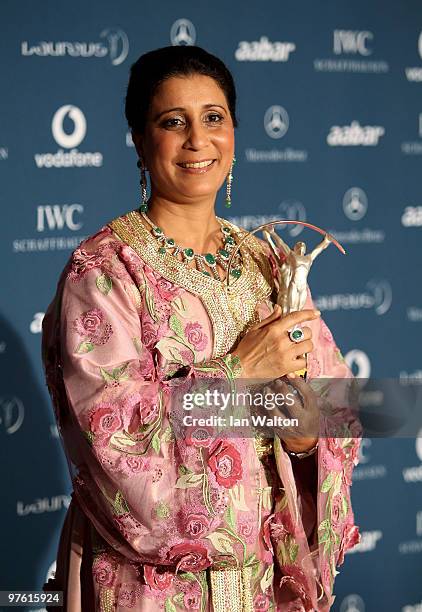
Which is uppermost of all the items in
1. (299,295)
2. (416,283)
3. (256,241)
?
(416,283)

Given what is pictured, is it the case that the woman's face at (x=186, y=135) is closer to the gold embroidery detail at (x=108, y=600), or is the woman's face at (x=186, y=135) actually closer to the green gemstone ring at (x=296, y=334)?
the green gemstone ring at (x=296, y=334)

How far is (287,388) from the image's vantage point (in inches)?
80.7

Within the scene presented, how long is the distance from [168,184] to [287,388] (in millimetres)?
459

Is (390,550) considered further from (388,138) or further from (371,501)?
(388,138)

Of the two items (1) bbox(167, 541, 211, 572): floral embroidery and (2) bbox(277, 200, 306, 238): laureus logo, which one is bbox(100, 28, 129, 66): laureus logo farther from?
(1) bbox(167, 541, 211, 572): floral embroidery

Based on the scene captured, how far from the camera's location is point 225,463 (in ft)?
6.43

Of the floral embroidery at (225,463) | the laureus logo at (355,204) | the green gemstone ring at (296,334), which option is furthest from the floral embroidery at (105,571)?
the laureus logo at (355,204)

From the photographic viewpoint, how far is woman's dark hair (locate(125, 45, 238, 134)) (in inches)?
82.3

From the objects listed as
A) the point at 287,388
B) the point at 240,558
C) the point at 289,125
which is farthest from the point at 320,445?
the point at 289,125

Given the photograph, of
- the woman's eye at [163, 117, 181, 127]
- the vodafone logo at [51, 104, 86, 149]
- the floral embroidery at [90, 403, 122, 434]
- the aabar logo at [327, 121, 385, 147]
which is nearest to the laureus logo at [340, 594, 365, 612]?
the aabar logo at [327, 121, 385, 147]

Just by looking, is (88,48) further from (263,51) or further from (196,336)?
(196,336)

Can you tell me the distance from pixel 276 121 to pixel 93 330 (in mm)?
1869

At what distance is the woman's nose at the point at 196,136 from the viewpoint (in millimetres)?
2061

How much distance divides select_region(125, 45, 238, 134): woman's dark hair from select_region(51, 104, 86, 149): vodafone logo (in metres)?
1.08
